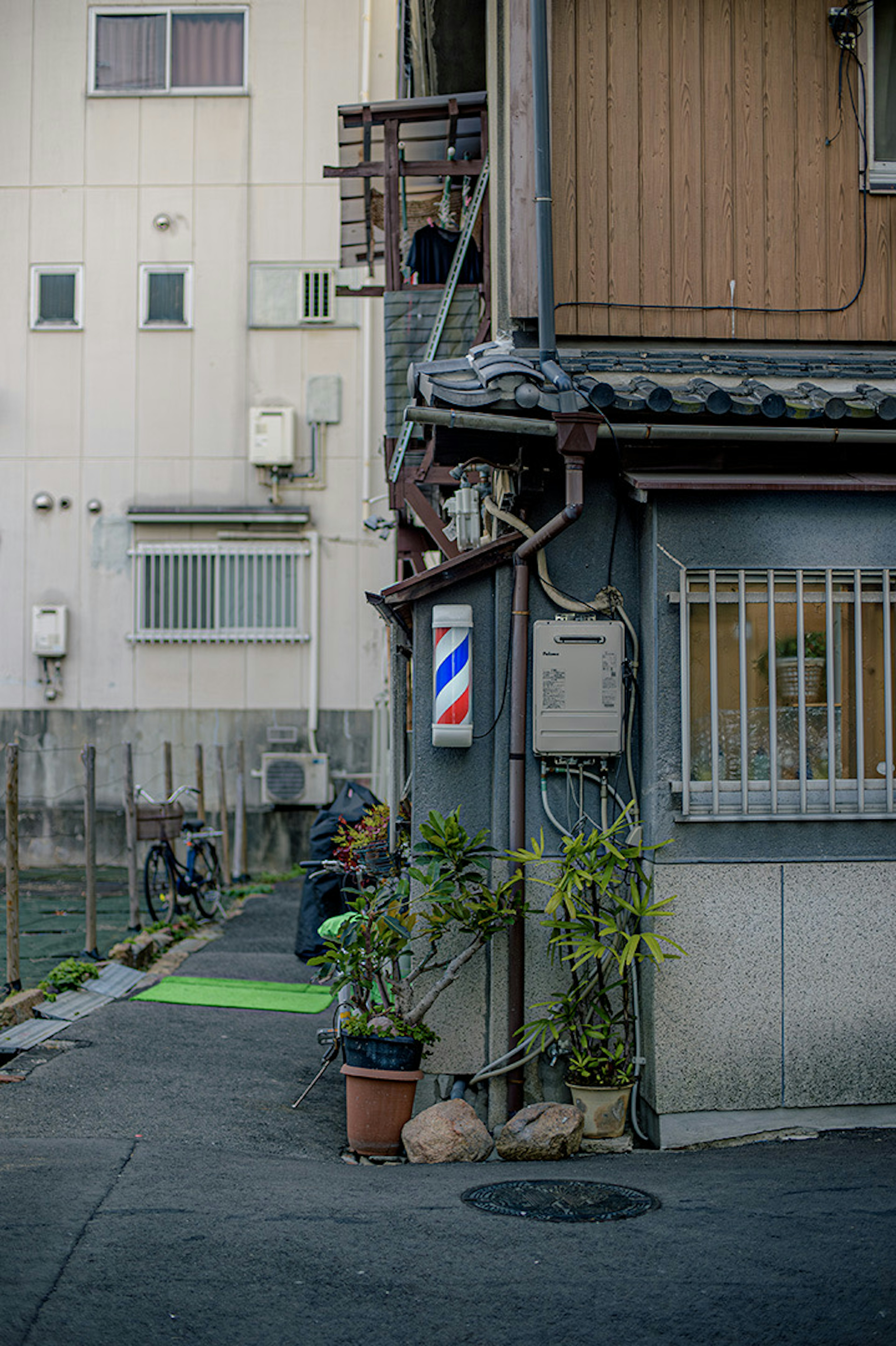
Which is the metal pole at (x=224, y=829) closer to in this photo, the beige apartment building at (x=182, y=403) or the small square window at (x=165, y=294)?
the beige apartment building at (x=182, y=403)

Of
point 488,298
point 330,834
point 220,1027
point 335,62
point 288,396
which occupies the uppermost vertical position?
point 335,62

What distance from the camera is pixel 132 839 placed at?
47.6 feet

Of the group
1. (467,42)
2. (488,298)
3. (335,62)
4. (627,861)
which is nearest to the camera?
(627,861)

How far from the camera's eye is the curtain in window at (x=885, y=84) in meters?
8.11

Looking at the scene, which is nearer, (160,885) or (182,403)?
(160,885)

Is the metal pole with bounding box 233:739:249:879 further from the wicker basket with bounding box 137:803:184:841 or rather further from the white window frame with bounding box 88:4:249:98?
the white window frame with bounding box 88:4:249:98

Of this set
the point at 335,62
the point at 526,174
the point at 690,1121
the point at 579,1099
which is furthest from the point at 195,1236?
the point at 335,62

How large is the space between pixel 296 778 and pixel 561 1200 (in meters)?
15.1

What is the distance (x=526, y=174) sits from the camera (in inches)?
305

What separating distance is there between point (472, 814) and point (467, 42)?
23.9ft

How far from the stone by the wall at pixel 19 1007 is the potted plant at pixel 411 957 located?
11.3 ft

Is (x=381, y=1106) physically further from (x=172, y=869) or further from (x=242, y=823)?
(x=242, y=823)

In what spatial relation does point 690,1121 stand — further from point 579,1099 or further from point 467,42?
point 467,42

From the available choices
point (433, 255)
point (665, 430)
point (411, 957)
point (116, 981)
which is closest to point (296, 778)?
point (116, 981)
